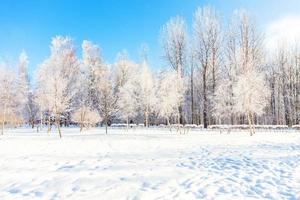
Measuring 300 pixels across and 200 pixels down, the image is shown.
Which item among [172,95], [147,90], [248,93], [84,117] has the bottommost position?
[84,117]

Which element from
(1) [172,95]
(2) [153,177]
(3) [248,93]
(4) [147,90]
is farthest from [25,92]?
(2) [153,177]

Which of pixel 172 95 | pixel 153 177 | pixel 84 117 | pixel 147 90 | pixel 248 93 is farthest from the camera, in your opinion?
pixel 147 90

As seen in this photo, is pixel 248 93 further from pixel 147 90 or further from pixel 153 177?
pixel 153 177

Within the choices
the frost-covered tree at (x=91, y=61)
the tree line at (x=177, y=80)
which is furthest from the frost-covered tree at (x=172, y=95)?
the frost-covered tree at (x=91, y=61)

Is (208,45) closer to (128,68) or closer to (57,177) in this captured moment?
(128,68)

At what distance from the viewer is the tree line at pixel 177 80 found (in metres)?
35.9

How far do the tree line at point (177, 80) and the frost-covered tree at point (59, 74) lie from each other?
10cm

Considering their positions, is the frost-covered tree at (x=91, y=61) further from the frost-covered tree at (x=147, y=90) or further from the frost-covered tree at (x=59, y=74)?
the frost-covered tree at (x=147, y=90)

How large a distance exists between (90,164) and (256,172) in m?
5.62

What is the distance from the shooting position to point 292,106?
4706 cm

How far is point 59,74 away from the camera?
33.5 meters

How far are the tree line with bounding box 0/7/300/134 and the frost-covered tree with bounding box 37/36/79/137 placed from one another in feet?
0.32

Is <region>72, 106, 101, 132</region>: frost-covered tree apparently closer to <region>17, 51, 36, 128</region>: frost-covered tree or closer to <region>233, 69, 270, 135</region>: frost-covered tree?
<region>17, 51, 36, 128</region>: frost-covered tree

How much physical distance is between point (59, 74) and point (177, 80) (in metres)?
13.0
